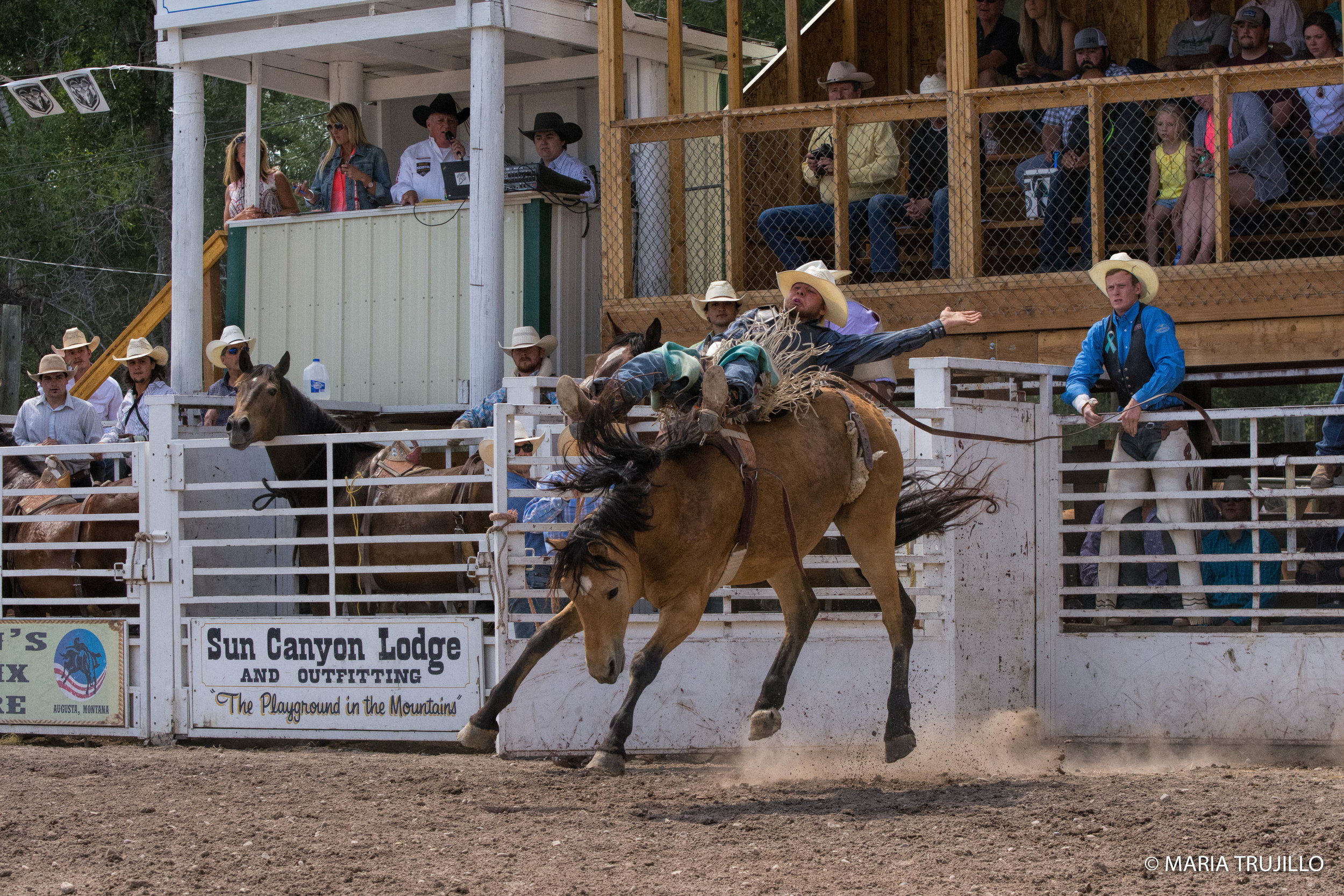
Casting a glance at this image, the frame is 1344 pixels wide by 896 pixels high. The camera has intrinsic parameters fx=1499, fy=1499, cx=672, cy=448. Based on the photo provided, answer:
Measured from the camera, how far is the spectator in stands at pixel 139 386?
10.0 meters

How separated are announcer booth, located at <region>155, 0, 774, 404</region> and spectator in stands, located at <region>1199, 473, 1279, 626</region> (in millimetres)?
4724

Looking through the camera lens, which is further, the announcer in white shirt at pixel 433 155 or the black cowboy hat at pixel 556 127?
the announcer in white shirt at pixel 433 155

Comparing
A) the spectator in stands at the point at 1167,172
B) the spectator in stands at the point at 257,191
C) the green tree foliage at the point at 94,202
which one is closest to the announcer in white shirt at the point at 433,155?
the spectator in stands at the point at 257,191

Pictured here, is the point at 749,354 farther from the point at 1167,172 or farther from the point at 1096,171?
the point at 1167,172

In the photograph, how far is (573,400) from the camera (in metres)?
5.75

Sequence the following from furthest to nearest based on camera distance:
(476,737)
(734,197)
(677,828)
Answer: (734,197) < (476,737) < (677,828)

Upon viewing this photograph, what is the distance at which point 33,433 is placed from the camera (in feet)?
33.5

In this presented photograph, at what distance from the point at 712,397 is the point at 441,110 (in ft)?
21.0

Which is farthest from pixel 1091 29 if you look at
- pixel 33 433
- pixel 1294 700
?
pixel 33 433

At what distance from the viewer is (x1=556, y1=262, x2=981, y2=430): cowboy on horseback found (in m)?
5.92

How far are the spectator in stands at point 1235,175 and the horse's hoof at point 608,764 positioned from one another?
201 inches

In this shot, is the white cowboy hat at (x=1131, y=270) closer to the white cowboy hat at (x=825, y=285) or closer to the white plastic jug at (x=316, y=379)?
the white cowboy hat at (x=825, y=285)

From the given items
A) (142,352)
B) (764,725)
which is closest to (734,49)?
(142,352)

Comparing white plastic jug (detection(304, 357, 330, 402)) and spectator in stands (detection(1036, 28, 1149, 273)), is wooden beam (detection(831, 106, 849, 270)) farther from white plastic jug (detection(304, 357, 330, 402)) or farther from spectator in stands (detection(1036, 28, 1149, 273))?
white plastic jug (detection(304, 357, 330, 402))
